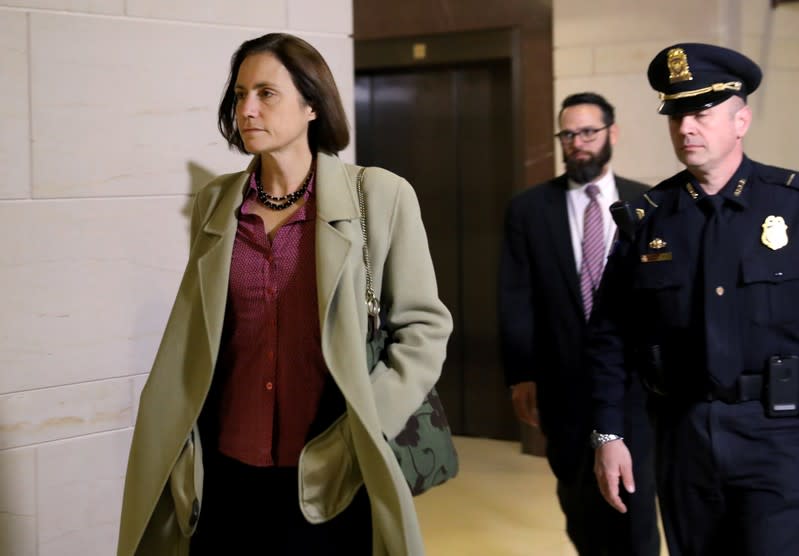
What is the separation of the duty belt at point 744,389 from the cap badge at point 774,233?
0.35 m

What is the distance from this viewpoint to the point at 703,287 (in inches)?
115

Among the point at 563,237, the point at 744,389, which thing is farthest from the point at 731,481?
the point at 563,237

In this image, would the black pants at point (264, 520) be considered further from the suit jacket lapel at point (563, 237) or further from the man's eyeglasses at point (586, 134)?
the man's eyeglasses at point (586, 134)

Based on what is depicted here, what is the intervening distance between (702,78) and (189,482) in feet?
5.70

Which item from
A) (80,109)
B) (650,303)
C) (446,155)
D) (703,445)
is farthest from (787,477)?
(446,155)

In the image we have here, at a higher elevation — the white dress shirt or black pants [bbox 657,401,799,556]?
the white dress shirt

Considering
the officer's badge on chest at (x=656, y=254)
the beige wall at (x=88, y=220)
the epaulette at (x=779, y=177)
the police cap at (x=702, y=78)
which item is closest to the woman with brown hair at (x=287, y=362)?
the beige wall at (x=88, y=220)

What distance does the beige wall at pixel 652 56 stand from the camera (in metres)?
5.91

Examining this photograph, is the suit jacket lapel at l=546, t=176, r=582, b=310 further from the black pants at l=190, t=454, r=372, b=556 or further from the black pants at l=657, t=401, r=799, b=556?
the black pants at l=190, t=454, r=372, b=556

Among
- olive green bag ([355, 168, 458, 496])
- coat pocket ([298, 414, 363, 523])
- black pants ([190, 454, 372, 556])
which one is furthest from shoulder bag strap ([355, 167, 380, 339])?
black pants ([190, 454, 372, 556])

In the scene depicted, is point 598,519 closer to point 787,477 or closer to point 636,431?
point 636,431

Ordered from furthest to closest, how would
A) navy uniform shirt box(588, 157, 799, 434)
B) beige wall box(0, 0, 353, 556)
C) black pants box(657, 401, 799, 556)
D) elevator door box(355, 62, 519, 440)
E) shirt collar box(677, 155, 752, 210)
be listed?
elevator door box(355, 62, 519, 440) < beige wall box(0, 0, 353, 556) < shirt collar box(677, 155, 752, 210) < navy uniform shirt box(588, 157, 799, 434) < black pants box(657, 401, 799, 556)

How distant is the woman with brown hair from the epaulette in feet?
3.46

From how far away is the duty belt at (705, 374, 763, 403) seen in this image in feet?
9.20
